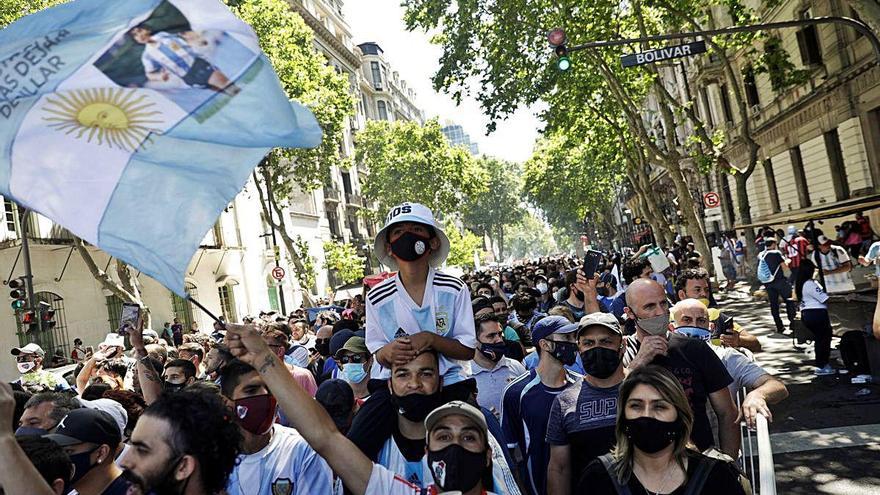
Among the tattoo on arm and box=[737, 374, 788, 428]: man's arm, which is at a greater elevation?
the tattoo on arm

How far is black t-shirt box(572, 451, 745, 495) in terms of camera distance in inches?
119

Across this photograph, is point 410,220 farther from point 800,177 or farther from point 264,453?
point 800,177

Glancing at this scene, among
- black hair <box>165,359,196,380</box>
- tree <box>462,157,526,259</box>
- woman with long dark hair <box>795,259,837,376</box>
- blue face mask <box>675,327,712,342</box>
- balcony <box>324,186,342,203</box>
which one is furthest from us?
tree <box>462,157,526,259</box>

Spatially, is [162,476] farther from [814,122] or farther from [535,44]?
[814,122]

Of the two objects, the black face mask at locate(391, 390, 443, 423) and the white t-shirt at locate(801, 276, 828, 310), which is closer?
the black face mask at locate(391, 390, 443, 423)

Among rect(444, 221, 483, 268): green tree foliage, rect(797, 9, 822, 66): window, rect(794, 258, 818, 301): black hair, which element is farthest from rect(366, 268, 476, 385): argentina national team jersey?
rect(444, 221, 483, 268): green tree foliage

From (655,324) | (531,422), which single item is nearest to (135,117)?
(531,422)

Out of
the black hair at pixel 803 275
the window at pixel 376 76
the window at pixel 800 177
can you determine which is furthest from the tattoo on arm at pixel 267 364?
the window at pixel 376 76

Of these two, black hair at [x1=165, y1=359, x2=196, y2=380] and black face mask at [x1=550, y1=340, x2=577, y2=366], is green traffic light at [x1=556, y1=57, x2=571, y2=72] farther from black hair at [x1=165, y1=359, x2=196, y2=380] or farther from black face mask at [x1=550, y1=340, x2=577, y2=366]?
black face mask at [x1=550, y1=340, x2=577, y2=366]

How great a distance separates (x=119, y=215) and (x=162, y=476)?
3.25ft

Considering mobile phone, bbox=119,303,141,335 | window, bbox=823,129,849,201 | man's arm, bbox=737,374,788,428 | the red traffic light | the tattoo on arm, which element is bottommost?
man's arm, bbox=737,374,788,428

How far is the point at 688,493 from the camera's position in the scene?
302 centimetres

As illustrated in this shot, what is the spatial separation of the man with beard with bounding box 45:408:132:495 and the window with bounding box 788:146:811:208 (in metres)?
28.0

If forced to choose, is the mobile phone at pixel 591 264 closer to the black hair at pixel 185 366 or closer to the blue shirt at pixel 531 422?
the blue shirt at pixel 531 422
